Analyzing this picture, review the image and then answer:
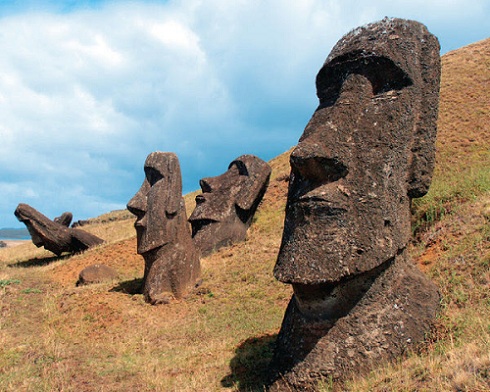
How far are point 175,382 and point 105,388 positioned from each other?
2.80ft

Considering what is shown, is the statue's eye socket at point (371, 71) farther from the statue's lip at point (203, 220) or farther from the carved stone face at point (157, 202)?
the statue's lip at point (203, 220)

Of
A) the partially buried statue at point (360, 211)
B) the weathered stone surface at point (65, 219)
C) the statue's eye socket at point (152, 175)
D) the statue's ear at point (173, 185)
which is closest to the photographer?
the partially buried statue at point (360, 211)

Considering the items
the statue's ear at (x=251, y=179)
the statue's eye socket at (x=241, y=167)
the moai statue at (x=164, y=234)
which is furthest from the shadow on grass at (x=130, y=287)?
the statue's eye socket at (x=241, y=167)

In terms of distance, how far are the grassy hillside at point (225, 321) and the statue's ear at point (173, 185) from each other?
2.06 meters

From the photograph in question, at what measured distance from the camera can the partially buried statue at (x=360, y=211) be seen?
4.99m

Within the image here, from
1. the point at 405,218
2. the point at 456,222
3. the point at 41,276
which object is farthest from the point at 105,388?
the point at 41,276

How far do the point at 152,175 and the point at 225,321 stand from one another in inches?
190

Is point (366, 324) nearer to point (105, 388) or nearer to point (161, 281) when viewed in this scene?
point (105, 388)

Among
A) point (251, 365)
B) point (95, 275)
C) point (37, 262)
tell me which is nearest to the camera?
point (251, 365)

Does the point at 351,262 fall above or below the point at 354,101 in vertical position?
below

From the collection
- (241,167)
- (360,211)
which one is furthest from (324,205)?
(241,167)

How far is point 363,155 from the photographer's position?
530 cm

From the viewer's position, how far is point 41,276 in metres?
15.8

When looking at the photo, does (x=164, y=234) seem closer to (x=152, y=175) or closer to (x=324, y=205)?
(x=152, y=175)
